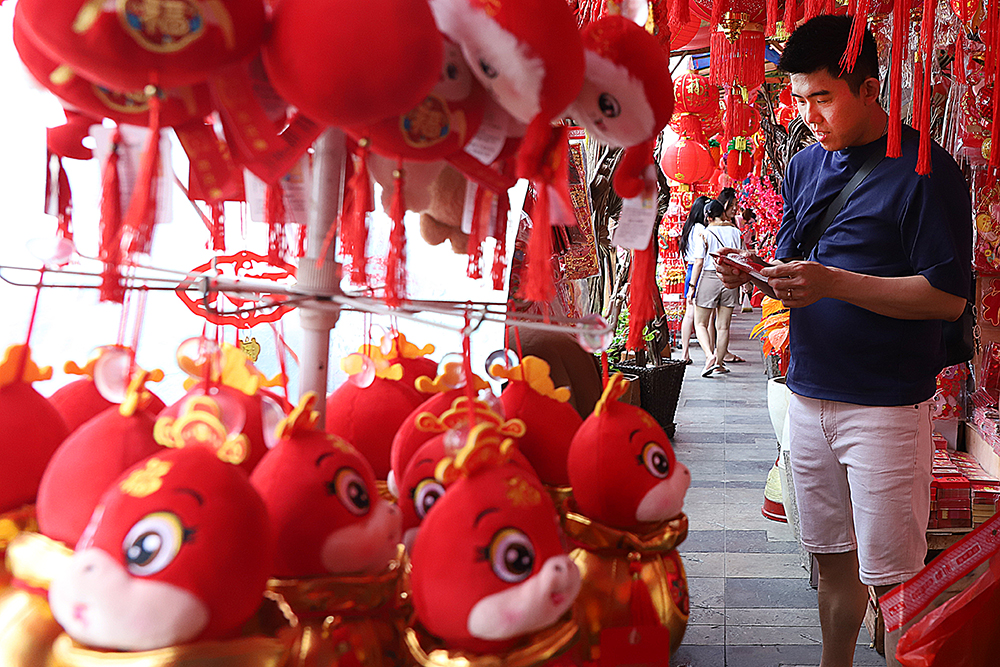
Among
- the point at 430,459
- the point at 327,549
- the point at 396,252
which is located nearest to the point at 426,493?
the point at 430,459

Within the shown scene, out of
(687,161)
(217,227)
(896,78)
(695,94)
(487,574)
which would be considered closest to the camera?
(487,574)

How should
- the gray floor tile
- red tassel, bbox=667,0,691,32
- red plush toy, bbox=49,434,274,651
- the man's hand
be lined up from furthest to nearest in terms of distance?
the gray floor tile
red tassel, bbox=667,0,691,32
the man's hand
red plush toy, bbox=49,434,274,651

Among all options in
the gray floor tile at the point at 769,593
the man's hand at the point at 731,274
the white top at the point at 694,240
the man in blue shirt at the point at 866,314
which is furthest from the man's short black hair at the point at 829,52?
the white top at the point at 694,240

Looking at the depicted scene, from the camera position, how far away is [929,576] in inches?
60.3

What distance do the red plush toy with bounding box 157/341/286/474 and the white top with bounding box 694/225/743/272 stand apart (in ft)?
19.1

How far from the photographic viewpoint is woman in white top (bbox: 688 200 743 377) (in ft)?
21.9

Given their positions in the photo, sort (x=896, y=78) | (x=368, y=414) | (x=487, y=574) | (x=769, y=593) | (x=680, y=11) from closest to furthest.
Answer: (x=487, y=574) < (x=368, y=414) < (x=896, y=78) < (x=680, y=11) < (x=769, y=593)

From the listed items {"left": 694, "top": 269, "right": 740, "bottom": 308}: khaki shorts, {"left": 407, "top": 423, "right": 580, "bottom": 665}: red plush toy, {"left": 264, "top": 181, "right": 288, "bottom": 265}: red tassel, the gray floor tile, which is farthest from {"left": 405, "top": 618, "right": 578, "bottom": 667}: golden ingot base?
{"left": 694, "top": 269, "right": 740, "bottom": 308}: khaki shorts

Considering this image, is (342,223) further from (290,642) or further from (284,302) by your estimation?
(290,642)

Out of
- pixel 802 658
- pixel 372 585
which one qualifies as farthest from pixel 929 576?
pixel 372 585

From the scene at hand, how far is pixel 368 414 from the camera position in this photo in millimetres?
1079

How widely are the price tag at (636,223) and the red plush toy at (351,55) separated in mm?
328

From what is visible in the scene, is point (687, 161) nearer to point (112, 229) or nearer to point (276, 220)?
Answer: point (276, 220)

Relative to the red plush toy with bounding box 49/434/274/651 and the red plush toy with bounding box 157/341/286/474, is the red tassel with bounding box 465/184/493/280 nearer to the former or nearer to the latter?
the red plush toy with bounding box 157/341/286/474
